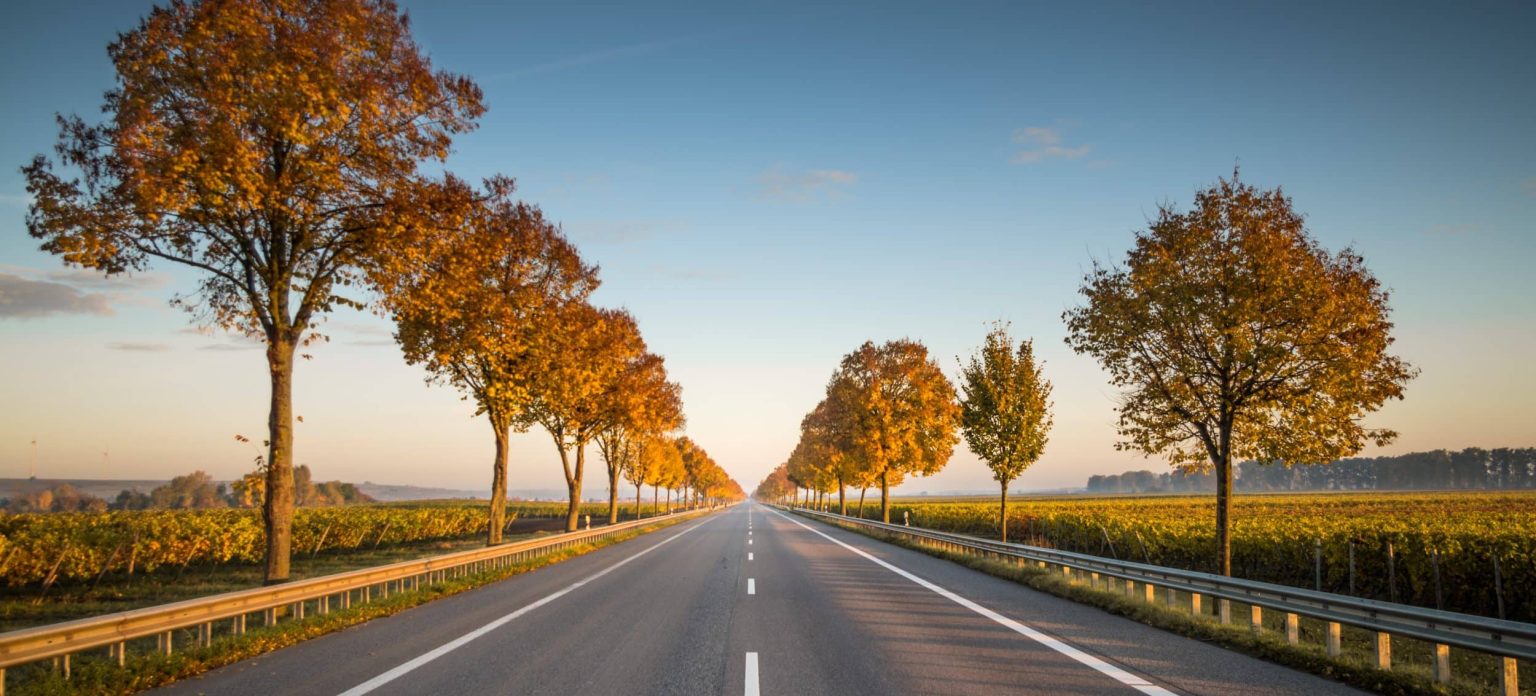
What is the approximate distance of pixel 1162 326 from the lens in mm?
14578

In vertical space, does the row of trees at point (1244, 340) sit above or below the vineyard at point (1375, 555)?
above

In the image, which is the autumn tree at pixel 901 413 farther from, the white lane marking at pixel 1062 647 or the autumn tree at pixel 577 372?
the white lane marking at pixel 1062 647

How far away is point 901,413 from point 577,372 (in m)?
21.5

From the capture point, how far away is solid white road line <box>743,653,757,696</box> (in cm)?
592

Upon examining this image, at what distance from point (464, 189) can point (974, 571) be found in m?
14.4

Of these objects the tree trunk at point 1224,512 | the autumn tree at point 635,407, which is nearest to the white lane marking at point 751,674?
the tree trunk at point 1224,512

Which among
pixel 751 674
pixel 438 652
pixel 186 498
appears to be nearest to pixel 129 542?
pixel 438 652

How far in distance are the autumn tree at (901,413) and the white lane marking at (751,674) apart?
3069 cm

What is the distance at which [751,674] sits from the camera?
6551 mm

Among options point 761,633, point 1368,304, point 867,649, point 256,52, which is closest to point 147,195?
point 256,52

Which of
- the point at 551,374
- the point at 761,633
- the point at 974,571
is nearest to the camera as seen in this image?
the point at 761,633

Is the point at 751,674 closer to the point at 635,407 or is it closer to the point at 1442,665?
the point at 1442,665

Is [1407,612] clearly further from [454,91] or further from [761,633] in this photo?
[454,91]

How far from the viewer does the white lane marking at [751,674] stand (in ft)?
19.4
